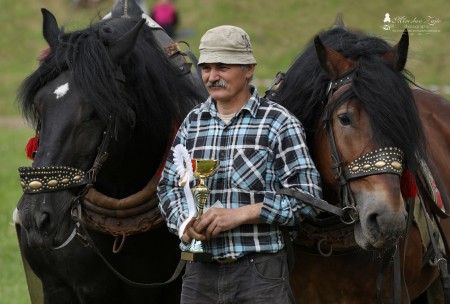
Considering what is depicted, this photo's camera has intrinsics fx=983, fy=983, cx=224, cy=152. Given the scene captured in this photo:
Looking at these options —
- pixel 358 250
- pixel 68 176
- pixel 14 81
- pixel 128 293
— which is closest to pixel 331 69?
pixel 358 250

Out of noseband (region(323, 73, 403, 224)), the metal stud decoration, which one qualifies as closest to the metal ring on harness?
the metal stud decoration

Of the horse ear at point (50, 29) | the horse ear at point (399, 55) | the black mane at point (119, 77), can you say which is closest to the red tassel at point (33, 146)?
the black mane at point (119, 77)

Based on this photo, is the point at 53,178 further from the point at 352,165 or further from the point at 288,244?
the point at 352,165

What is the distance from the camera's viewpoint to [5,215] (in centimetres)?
1132

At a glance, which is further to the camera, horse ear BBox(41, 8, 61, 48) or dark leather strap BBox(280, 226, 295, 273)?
horse ear BBox(41, 8, 61, 48)

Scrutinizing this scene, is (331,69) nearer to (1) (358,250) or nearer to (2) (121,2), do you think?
(1) (358,250)

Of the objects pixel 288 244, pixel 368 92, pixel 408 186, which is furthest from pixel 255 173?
pixel 408 186

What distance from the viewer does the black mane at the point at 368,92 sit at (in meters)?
4.31

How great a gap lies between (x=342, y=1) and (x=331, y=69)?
78.4ft

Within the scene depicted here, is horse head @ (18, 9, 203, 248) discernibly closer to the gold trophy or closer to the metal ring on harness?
the metal ring on harness

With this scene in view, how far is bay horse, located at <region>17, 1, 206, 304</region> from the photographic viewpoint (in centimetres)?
445

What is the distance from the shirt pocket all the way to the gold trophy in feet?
0.35

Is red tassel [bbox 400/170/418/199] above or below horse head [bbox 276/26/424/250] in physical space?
below

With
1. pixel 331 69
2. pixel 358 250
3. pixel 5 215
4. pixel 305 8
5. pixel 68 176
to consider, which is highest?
pixel 331 69
